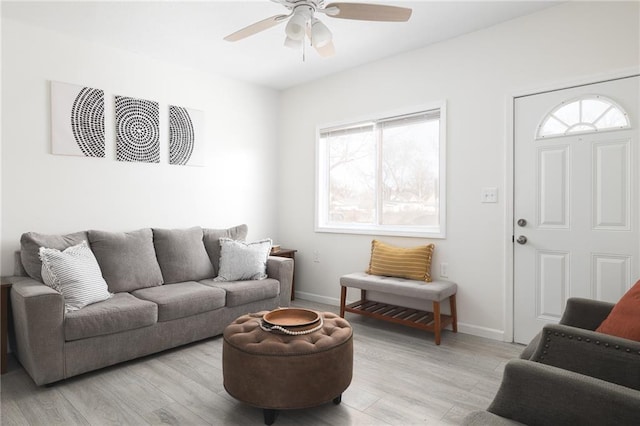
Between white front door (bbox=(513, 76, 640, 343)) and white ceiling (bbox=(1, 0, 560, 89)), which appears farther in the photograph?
white ceiling (bbox=(1, 0, 560, 89))

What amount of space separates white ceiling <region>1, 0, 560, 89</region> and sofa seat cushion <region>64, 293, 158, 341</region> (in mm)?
2190

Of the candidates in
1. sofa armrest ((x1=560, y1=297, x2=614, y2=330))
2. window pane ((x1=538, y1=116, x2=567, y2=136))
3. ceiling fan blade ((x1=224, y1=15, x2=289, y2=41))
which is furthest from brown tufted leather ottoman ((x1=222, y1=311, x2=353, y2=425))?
window pane ((x1=538, y1=116, x2=567, y2=136))

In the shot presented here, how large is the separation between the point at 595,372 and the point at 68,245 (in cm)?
338

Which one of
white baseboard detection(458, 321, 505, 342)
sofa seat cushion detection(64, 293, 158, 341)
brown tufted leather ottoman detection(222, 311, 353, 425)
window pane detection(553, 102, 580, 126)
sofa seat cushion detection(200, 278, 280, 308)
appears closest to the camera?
brown tufted leather ottoman detection(222, 311, 353, 425)

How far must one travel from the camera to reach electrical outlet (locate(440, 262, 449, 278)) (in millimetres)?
3420

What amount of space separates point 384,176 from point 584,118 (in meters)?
1.80

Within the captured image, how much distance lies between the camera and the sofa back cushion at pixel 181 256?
3420 millimetres

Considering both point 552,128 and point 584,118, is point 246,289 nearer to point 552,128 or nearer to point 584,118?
point 552,128

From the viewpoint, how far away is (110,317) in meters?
2.53

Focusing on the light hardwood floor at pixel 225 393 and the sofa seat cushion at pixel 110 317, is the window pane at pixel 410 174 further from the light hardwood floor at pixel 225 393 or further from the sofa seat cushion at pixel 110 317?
the sofa seat cushion at pixel 110 317

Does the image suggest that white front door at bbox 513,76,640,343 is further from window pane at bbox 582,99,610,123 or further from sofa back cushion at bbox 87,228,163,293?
sofa back cushion at bbox 87,228,163,293

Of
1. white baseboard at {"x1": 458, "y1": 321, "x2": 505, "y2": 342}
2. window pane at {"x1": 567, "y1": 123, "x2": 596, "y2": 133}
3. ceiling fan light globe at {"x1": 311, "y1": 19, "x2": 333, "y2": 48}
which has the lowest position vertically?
white baseboard at {"x1": 458, "y1": 321, "x2": 505, "y2": 342}

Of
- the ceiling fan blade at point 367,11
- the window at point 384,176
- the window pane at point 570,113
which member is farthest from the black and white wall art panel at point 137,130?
the window pane at point 570,113

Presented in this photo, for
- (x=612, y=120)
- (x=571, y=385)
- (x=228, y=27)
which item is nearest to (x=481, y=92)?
(x=612, y=120)
